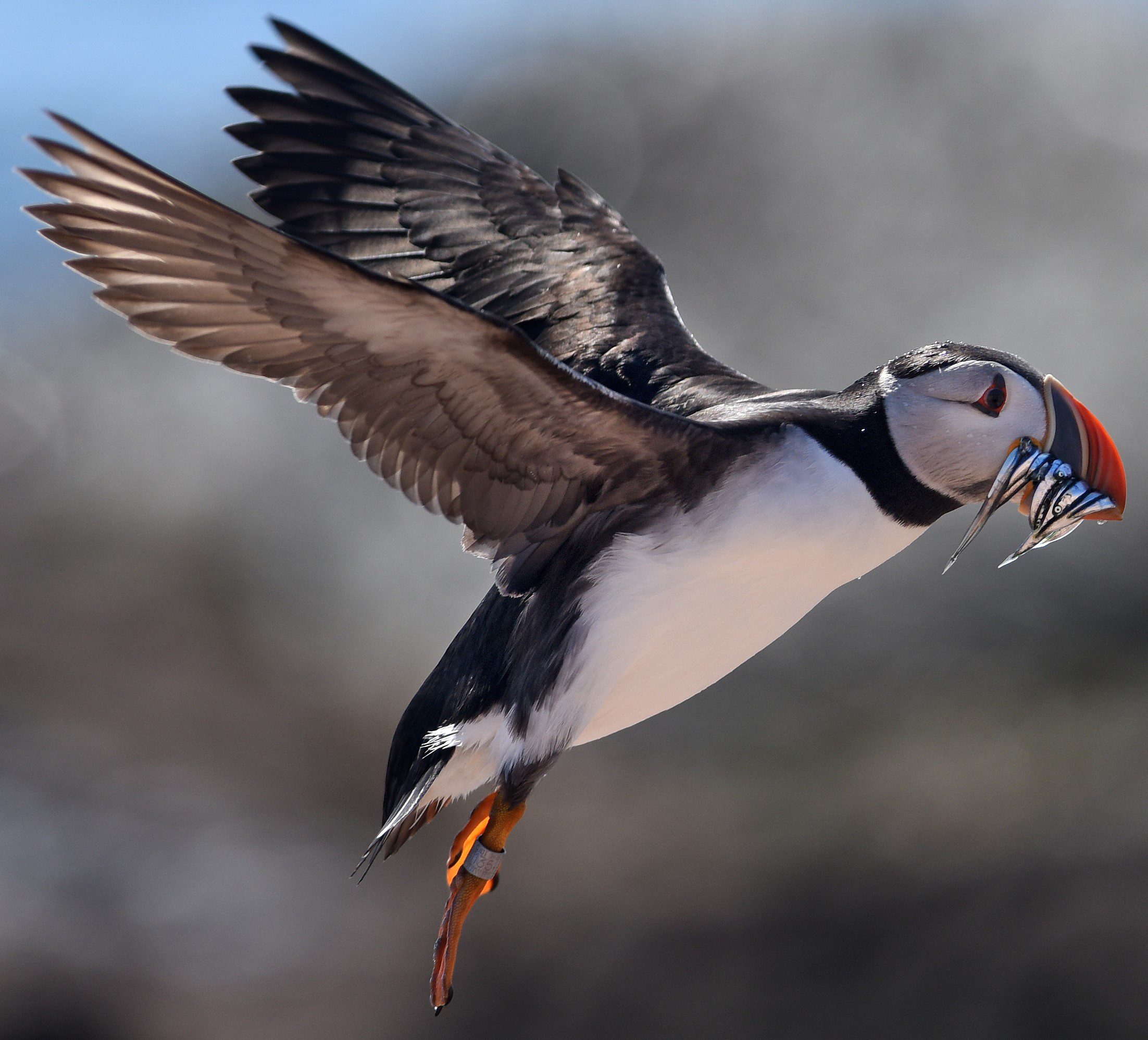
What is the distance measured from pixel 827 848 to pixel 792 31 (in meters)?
6.35

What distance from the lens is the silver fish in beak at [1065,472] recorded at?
2256 millimetres

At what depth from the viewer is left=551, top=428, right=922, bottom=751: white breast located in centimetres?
237

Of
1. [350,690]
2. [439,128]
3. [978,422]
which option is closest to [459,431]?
[978,422]

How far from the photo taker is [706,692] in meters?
8.35

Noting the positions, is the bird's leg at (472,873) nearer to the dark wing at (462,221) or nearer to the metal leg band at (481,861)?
the metal leg band at (481,861)

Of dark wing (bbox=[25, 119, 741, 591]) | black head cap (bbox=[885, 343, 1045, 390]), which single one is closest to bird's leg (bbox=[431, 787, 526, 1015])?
dark wing (bbox=[25, 119, 741, 591])

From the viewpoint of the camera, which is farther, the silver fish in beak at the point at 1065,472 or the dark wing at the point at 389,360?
the silver fish in beak at the point at 1065,472

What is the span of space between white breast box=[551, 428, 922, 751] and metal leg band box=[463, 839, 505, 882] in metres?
0.26

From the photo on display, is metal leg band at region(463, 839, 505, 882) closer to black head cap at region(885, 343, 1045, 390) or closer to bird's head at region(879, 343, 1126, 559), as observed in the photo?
bird's head at region(879, 343, 1126, 559)

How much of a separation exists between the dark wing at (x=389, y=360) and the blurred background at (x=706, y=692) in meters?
5.14

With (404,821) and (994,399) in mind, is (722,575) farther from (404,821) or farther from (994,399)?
(404,821)

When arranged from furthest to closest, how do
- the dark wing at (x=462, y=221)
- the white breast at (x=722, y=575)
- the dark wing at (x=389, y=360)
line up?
the dark wing at (x=462, y=221)
the white breast at (x=722, y=575)
the dark wing at (x=389, y=360)

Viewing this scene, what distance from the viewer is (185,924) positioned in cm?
762

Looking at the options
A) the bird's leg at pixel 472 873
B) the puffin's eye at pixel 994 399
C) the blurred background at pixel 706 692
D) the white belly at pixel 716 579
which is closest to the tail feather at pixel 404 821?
the bird's leg at pixel 472 873
